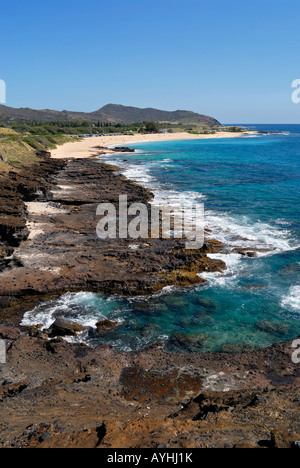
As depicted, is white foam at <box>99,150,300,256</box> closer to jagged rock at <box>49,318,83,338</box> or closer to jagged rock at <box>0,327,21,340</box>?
jagged rock at <box>49,318,83,338</box>

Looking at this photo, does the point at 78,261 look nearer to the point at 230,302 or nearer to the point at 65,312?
the point at 65,312

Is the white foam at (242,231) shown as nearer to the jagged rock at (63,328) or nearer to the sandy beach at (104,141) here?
the jagged rock at (63,328)

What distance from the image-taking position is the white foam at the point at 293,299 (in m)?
15.0

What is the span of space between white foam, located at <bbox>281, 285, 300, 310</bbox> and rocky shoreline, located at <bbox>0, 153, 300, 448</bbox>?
3.38 meters

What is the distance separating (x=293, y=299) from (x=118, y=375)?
9118 millimetres

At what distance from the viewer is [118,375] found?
10648 mm

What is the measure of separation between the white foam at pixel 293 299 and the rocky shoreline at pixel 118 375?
338 cm

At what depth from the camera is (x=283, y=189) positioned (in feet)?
129

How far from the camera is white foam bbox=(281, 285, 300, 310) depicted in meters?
15.0

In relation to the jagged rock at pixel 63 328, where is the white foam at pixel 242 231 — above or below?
above

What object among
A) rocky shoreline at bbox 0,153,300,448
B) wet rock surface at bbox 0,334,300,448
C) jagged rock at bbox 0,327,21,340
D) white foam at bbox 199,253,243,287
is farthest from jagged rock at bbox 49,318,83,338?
white foam at bbox 199,253,243,287

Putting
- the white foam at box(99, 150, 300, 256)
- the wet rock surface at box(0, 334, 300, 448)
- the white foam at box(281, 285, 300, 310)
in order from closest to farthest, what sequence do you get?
the wet rock surface at box(0, 334, 300, 448)
the white foam at box(281, 285, 300, 310)
the white foam at box(99, 150, 300, 256)

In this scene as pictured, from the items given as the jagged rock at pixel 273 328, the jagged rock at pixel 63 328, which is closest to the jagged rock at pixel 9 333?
the jagged rock at pixel 63 328

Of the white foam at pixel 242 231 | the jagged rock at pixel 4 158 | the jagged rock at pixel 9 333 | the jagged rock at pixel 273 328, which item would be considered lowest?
the jagged rock at pixel 273 328
